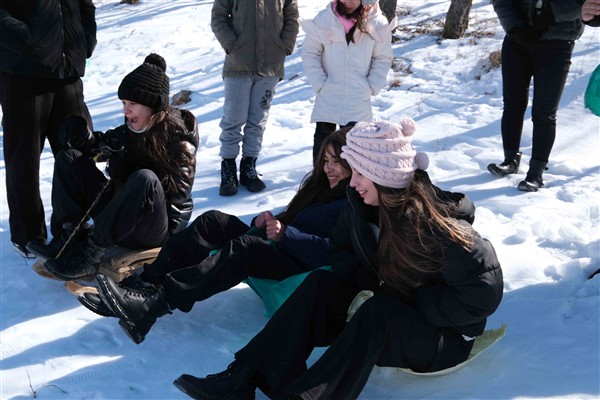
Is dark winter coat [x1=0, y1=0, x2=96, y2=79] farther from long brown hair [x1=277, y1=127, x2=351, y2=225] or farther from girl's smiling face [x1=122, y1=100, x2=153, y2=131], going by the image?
long brown hair [x1=277, y1=127, x2=351, y2=225]

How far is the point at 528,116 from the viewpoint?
6258 millimetres

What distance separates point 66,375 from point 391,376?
1482 millimetres

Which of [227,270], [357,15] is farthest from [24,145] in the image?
[357,15]

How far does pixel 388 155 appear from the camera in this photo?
8.32ft

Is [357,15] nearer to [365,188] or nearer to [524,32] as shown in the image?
[524,32]

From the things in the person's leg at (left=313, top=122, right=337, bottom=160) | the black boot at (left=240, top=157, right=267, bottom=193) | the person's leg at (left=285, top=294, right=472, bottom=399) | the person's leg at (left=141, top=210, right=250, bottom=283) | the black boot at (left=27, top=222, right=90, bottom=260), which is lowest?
the black boot at (left=240, top=157, right=267, bottom=193)

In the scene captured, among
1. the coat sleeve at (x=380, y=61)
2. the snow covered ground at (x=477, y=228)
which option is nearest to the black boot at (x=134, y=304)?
the snow covered ground at (x=477, y=228)

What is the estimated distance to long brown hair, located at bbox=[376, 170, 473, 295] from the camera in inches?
96.6

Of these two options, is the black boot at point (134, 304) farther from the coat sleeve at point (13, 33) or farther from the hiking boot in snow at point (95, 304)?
the coat sleeve at point (13, 33)

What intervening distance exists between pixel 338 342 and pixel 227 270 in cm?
84

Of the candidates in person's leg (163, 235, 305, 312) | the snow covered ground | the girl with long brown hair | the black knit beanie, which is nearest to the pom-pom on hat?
the girl with long brown hair

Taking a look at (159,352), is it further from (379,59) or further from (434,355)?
(379,59)

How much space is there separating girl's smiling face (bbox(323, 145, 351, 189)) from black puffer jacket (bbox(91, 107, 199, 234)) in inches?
34.8

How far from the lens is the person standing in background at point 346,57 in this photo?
462 cm
